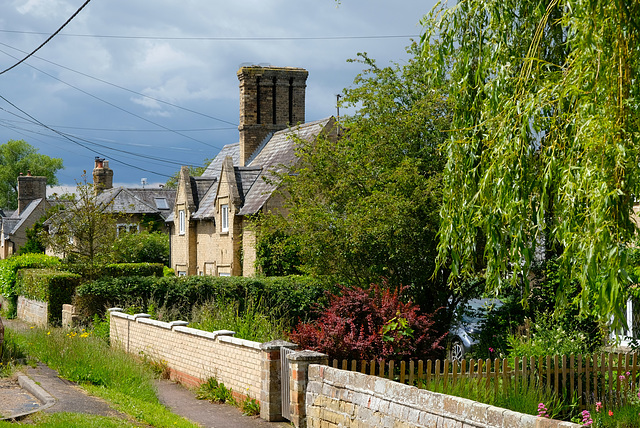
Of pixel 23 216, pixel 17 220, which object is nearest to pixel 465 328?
pixel 23 216

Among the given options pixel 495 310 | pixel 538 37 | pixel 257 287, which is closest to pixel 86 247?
pixel 257 287

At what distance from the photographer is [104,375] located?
46.4 feet

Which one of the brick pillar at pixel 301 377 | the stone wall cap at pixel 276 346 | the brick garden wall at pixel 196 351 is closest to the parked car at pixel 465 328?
the brick garden wall at pixel 196 351

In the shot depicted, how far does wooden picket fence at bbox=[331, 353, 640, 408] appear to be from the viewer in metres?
10.8

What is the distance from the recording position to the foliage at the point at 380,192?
1647 cm

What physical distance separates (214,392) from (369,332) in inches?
148

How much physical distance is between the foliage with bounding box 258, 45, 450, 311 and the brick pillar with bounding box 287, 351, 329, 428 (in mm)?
4828

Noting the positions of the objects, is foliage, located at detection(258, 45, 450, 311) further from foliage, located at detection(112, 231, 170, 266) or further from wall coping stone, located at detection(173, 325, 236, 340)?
foliage, located at detection(112, 231, 170, 266)

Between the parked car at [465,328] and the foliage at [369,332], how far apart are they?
438cm

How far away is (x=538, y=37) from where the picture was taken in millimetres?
9562

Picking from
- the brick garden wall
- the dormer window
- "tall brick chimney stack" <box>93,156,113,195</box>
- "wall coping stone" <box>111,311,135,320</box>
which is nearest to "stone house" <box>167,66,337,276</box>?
"wall coping stone" <box>111,311,135,320</box>

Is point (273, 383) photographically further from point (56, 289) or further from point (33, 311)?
point (33, 311)

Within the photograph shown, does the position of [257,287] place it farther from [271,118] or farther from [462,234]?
[271,118]

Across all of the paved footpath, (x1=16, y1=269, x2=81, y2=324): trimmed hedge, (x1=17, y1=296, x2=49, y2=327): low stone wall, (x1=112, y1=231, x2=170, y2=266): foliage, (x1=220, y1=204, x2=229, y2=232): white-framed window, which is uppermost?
(x1=220, y1=204, x2=229, y2=232): white-framed window
